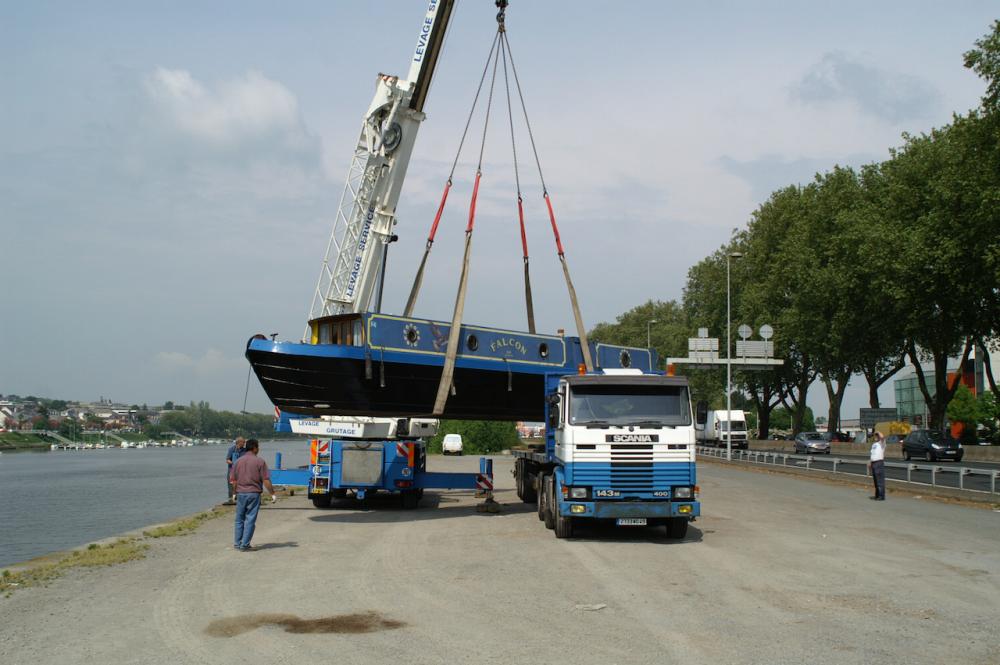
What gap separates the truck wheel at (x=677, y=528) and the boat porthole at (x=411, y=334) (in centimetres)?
721

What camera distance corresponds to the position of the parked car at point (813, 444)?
57.6 m

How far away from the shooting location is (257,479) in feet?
45.5

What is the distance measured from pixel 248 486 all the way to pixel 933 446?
129ft

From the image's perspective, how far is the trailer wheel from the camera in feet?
71.6

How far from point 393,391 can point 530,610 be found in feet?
36.9

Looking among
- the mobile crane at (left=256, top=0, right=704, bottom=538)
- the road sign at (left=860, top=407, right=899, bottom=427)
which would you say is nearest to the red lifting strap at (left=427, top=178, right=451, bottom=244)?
the mobile crane at (left=256, top=0, right=704, bottom=538)

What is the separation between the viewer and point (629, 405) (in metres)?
14.9

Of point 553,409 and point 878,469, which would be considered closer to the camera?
point 553,409

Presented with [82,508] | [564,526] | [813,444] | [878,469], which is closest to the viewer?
[564,526]

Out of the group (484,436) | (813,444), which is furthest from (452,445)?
(813,444)

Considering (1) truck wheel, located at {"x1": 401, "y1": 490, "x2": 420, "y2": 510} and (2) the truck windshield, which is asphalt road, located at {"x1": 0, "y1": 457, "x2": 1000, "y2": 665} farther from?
(1) truck wheel, located at {"x1": 401, "y1": 490, "x2": 420, "y2": 510}

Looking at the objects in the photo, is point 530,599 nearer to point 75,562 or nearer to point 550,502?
point 550,502

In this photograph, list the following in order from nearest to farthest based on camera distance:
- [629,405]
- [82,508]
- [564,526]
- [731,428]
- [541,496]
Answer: [629,405]
[564,526]
[541,496]
[82,508]
[731,428]

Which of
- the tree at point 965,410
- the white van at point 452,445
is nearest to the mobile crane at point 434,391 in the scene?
the white van at point 452,445
